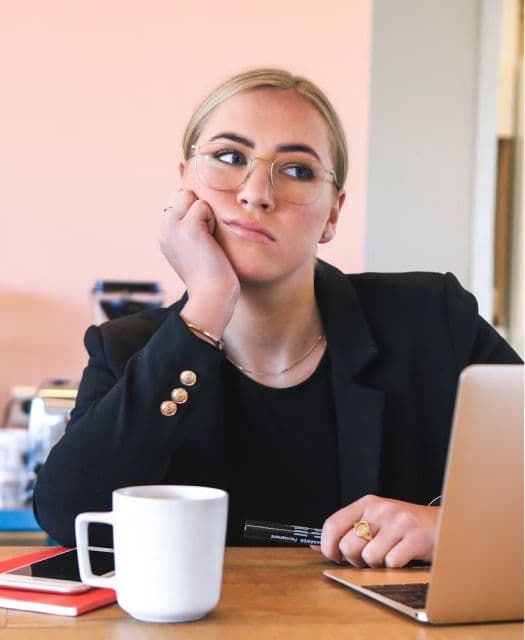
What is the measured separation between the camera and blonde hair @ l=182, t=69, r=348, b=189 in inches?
61.4

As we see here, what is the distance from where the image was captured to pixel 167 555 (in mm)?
809

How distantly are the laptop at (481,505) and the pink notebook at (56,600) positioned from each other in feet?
0.90

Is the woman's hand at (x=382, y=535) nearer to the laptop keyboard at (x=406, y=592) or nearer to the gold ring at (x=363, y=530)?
the gold ring at (x=363, y=530)

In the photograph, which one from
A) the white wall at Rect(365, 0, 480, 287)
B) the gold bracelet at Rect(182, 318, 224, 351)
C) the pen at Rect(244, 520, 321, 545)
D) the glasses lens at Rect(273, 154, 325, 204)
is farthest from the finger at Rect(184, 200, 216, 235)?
the white wall at Rect(365, 0, 480, 287)

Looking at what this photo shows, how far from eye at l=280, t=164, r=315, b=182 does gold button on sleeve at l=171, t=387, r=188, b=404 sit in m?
0.41

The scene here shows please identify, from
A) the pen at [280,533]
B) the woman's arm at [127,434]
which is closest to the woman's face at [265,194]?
the woman's arm at [127,434]

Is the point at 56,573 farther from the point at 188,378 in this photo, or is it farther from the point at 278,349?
the point at 278,349

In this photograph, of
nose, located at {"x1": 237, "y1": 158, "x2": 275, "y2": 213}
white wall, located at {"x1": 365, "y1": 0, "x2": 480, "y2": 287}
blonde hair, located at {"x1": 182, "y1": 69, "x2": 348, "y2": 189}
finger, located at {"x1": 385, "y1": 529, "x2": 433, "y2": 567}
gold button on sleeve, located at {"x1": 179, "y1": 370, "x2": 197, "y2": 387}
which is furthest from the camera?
white wall, located at {"x1": 365, "y1": 0, "x2": 480, "y2": 287}

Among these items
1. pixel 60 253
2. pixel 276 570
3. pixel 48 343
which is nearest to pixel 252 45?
pixel 60 253

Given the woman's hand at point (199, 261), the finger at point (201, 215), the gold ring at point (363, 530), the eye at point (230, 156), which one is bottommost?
the gold ring at point (363, 530)

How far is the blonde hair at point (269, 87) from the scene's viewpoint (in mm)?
1561

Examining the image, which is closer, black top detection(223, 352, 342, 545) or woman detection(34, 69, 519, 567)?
woman detection(34, 69, 519, 567)

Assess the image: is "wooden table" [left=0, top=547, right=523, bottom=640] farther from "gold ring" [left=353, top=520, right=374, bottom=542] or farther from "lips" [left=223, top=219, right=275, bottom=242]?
"lips" [left=223, top=219, right=275, bottom=242]

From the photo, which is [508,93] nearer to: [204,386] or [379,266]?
[379,266]
